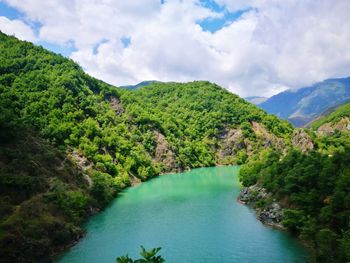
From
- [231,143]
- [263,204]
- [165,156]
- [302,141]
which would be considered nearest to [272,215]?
[263,204]

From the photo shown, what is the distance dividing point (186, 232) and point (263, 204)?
1608 cm

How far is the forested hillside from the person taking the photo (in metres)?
35.7

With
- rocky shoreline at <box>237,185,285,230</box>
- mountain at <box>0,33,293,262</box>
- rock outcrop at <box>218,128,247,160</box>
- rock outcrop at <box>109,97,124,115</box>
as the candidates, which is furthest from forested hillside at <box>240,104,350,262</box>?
rock outcrop at <box>218,128,247,160</box>

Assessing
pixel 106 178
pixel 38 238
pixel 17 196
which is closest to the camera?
pixel 38 238

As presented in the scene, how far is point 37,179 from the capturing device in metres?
53.8

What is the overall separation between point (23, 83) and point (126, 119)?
1370 inches

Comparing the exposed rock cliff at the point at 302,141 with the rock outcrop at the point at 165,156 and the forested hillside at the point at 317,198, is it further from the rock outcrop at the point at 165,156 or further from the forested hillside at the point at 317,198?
the forested hillside at the point at 317,198

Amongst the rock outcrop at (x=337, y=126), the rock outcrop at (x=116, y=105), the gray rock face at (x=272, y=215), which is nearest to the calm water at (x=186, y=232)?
the gray rock face at (x=272, y=215)

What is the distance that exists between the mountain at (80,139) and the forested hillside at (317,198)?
27.4 m

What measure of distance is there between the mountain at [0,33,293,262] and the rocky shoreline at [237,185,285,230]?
24880 mm

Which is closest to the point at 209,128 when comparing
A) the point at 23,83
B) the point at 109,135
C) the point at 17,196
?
→ the point at 109,135

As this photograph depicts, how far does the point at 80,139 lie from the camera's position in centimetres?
8919

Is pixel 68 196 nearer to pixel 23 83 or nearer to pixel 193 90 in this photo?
pixel 23 83

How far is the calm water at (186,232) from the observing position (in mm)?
41031
